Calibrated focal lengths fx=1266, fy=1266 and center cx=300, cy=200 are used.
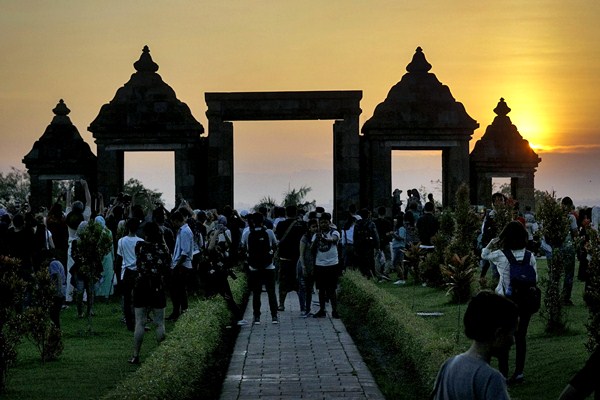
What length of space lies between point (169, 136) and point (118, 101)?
2.00m

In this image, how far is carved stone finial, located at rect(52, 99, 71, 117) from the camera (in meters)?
41.3

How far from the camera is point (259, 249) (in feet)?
61.3

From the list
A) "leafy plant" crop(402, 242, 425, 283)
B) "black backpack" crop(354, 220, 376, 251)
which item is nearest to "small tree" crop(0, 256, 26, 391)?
"black backpack" crop(354, 220, 376, 251)

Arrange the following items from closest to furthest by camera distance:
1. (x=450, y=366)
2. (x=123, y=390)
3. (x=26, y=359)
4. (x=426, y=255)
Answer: (x=450, y=366)
(x=123, y=390)
(x=26, y=359)
(x=426, y=255)

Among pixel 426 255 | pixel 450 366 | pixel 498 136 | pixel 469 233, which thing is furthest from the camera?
pixel 498 136

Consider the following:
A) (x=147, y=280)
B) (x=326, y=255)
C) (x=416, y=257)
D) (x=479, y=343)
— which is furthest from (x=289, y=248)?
(x=479, y=343)

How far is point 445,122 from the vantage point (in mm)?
38094

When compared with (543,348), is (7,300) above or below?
above

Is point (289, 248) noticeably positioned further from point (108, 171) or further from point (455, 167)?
point (108, 171)

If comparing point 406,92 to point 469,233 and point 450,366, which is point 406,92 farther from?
point 450,366

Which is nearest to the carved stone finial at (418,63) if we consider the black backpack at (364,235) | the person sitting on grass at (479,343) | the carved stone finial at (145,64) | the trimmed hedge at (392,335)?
the carved stone finial at (145,64)

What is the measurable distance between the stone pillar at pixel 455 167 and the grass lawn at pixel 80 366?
67.4 feet

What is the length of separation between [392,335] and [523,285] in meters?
4.52

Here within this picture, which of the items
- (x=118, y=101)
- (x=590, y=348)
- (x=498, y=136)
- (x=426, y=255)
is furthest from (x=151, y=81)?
(x=590, y=348)
